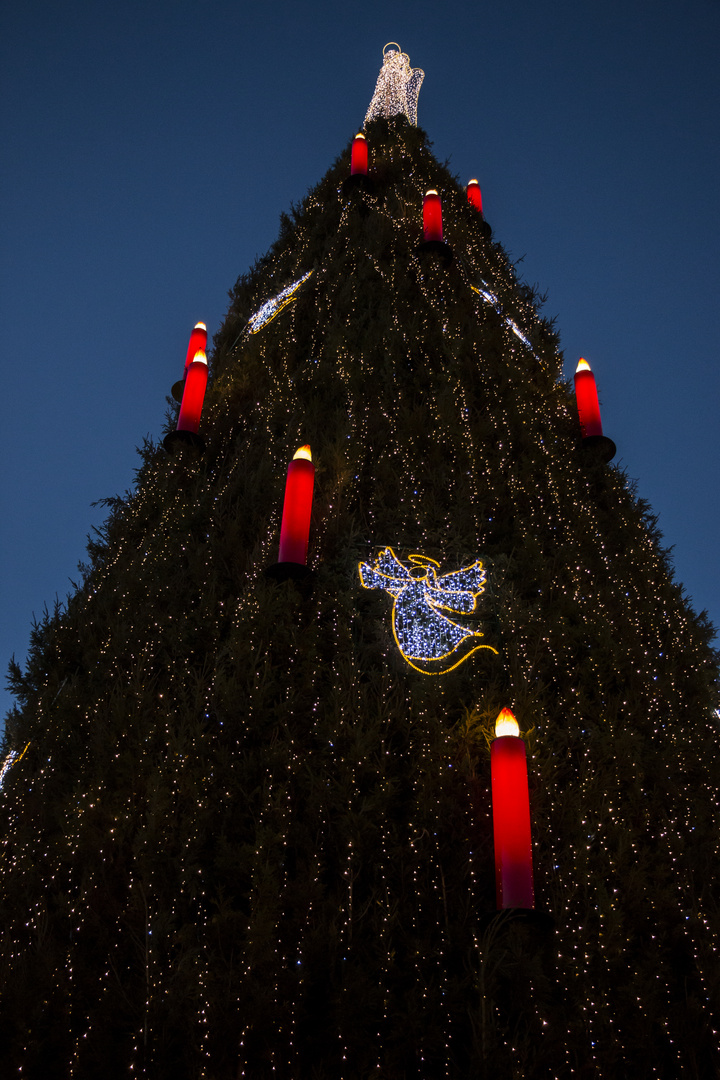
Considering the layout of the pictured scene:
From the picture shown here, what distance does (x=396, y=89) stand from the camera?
9281 millimetres

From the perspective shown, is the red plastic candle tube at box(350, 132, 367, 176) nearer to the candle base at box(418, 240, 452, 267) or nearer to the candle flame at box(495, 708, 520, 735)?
the candle base at box(418, 240, 452, 267)

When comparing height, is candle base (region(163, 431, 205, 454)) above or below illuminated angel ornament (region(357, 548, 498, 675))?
above

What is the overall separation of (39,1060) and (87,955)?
0.30 m

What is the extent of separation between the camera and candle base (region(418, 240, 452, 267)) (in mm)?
5137

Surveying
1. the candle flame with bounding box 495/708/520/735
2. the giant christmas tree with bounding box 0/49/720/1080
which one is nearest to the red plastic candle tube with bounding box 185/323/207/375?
the giant christmas tree with bounding box 0/49/720/1080

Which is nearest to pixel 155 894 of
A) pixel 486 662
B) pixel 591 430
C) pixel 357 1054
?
pixel 357 1054

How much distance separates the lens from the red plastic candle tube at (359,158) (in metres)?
6.49

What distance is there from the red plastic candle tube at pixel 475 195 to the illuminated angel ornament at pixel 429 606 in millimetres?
5919

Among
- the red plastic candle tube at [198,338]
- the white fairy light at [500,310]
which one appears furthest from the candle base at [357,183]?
the red plastic candle tube at [198,338]

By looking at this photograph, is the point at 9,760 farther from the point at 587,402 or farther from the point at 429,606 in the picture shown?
the point at 587,402

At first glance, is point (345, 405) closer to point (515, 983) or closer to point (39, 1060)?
point (515, 983)

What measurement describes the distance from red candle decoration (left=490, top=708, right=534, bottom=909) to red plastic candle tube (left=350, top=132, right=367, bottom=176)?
6157 mm

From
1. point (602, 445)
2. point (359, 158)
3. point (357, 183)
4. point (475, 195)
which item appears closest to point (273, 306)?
point (357, 183)

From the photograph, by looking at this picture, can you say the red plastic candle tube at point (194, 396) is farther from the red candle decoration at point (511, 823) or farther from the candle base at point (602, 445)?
the red candle decoration at point (511, 823)
